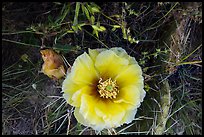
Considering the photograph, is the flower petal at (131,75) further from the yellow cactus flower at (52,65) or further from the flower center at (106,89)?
the yellow cactus flower at (52,65)

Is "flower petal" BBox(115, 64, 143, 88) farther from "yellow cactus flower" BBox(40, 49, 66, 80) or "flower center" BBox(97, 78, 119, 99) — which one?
"yellow cactus flower" BBox(40, 49, 66, 80)

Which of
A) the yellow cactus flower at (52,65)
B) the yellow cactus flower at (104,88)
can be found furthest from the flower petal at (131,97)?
the yellow cactus flower at (52,65)

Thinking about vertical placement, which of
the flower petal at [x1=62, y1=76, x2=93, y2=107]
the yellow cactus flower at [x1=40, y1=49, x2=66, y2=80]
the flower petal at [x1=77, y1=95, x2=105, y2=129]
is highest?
the yellow cactus flower at [x1=40, y1=49, x2=66, y2=80]

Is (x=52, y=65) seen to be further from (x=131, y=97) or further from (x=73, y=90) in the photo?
(x=131, y=97)

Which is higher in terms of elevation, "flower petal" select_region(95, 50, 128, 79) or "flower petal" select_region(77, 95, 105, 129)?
"flower petal" select_region(95, 50, 128, 79)

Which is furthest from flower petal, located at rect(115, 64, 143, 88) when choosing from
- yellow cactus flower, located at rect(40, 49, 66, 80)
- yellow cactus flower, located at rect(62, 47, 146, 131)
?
yellow cactus flower, located at rect(40, 49, 66, 80)

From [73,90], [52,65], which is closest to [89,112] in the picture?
[73,90]

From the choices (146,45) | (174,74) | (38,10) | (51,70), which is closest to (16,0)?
(38,10)
